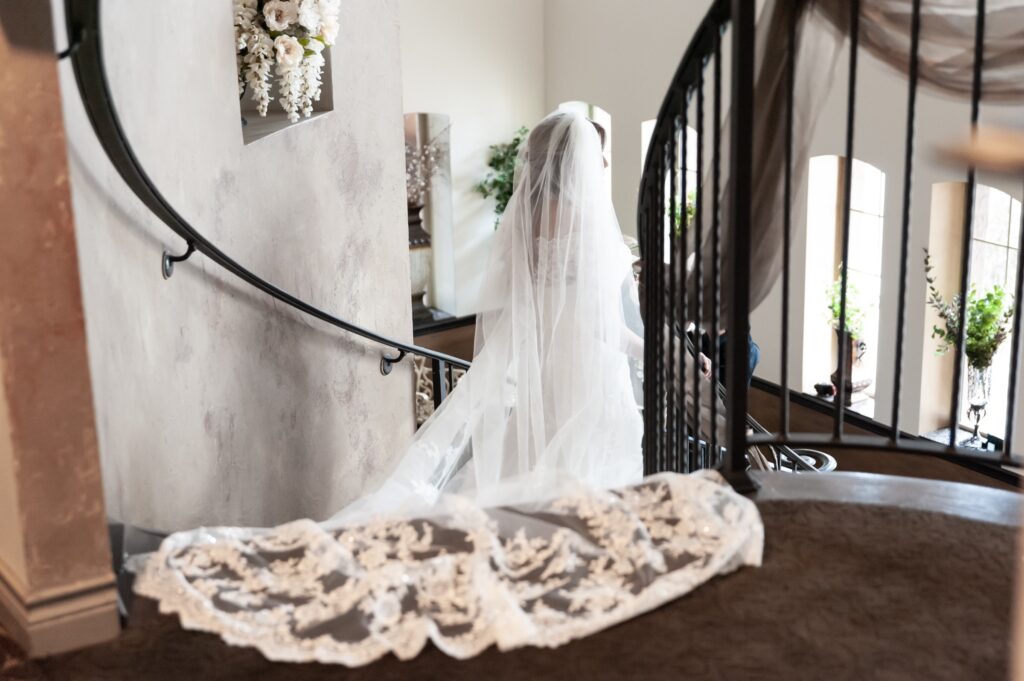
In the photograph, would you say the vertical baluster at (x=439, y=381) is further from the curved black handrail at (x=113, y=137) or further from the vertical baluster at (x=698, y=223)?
the vertical baluster at (x=698, y=223)

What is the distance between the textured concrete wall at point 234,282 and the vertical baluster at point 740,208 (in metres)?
1.37

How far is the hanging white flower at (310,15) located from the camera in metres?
4.23

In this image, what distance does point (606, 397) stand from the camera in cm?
465

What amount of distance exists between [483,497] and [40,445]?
3.54 ft

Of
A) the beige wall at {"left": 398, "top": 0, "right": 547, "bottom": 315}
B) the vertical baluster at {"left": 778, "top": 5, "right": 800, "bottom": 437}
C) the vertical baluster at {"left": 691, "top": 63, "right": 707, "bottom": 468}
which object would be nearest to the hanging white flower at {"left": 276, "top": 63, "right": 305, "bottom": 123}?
the vertical baluster at {"left": 691, "top": 63, "right": 707, "bottom": 468}

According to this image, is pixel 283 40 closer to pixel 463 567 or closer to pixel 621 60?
pixel 463 567

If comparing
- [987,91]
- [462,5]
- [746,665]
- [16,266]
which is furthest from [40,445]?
[462,5]

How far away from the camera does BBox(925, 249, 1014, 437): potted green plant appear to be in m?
8.81

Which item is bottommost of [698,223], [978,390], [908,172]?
[978,390]

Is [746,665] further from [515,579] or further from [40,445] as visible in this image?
[40,445]

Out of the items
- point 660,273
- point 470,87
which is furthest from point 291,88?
point 470,87

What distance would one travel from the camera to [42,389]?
6.86 feet

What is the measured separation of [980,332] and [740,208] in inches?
283

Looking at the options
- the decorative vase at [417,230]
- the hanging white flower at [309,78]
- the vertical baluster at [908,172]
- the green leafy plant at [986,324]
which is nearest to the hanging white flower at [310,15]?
the hanging white flower at [309,78]
